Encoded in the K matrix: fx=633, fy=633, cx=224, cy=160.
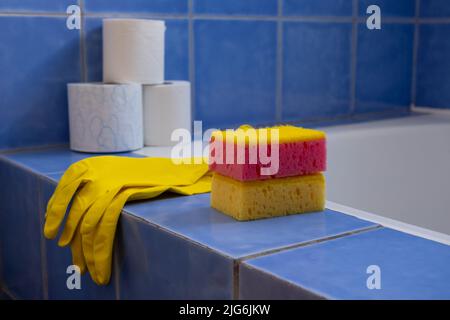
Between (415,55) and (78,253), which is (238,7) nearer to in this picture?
(415,55)

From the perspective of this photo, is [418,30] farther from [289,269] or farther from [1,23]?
[289,269]

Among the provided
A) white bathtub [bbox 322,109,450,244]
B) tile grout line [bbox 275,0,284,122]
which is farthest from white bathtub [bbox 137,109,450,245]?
tile grout line [bbox 275,0,284,122]

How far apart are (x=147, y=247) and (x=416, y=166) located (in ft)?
2.58

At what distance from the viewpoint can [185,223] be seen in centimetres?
64

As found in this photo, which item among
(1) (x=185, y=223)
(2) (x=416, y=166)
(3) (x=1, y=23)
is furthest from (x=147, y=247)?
(2) (x=416, y=166)

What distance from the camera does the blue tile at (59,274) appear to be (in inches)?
30.2

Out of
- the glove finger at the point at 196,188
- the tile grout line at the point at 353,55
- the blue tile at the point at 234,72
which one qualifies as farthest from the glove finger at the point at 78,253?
the tile grout line at the point at 353,55

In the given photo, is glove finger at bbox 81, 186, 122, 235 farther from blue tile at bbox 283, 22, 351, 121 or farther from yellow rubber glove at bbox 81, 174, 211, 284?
blue tile at bbox 283, 22, 351, 121

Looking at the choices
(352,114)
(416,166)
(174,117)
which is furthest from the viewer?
(352,114)

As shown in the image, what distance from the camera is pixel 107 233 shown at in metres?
0.68

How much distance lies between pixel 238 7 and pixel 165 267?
2.34 feet

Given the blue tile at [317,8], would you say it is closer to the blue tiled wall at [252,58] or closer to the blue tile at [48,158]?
the blue tiled wall at [252,58]

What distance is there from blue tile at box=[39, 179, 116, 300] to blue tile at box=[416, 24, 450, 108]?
0.97m

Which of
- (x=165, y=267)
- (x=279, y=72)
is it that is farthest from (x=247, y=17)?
(x=165, y=267)
